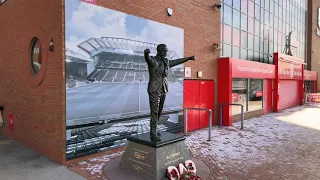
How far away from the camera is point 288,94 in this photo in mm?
16688

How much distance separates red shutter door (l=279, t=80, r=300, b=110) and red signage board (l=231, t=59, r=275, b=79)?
2.36 metres

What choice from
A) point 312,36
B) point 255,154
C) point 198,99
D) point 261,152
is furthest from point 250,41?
point 312,36

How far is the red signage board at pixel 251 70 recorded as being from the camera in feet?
32.8

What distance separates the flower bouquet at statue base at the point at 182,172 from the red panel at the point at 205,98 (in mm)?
4781

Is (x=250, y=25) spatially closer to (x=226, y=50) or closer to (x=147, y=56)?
(x=226, y=50)

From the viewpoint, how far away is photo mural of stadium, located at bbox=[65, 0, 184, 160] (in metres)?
5.22

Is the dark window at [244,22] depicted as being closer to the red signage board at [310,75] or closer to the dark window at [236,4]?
the dark window at [236,4]

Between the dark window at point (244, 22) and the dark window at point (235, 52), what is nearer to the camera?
the dark window at point (235, 52)

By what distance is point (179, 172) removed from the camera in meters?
4.29

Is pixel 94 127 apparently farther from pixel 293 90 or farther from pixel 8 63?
pixel 293 90

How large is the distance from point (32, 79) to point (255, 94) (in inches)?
410

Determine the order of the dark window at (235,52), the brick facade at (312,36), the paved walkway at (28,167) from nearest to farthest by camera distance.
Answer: the paved walkway at (28,167) < the dark window at (235,52) < the brick facade at (312,36)

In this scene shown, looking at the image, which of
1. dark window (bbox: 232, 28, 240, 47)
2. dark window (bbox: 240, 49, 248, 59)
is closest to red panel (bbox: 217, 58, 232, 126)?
dark window (bbox: 232, 28, 240, 47)

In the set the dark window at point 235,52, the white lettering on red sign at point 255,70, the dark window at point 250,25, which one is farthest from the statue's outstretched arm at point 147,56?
the dark window at point 250,25
